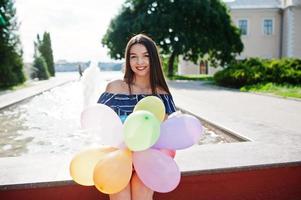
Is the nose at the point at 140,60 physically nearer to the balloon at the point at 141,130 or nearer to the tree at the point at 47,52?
the balloon at the point at 141,130

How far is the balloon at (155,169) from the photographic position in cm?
238

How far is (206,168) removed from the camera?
126 inches

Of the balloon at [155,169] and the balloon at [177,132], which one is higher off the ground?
the balloon at [177,132]

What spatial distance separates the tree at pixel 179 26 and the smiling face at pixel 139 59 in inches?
948

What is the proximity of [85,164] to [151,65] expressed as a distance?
92 cm

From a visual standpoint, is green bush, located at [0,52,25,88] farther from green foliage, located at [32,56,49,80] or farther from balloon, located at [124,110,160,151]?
balloon, located at [124,110,160,151]

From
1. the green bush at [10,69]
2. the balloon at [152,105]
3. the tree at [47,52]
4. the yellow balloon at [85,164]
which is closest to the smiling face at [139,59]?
the balloon at [152,105]

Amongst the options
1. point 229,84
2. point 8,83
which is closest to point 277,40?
point 229,84

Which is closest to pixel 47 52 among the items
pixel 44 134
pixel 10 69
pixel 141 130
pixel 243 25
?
pixel 243 25

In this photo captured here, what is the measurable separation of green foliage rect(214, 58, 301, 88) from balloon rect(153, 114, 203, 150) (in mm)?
16728

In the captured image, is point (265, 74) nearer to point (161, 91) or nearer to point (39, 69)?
point (161, 91)

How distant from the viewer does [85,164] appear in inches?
96.8

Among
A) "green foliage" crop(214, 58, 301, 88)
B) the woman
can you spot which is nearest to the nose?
the woman

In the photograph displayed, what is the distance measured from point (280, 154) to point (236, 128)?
2373 mm
